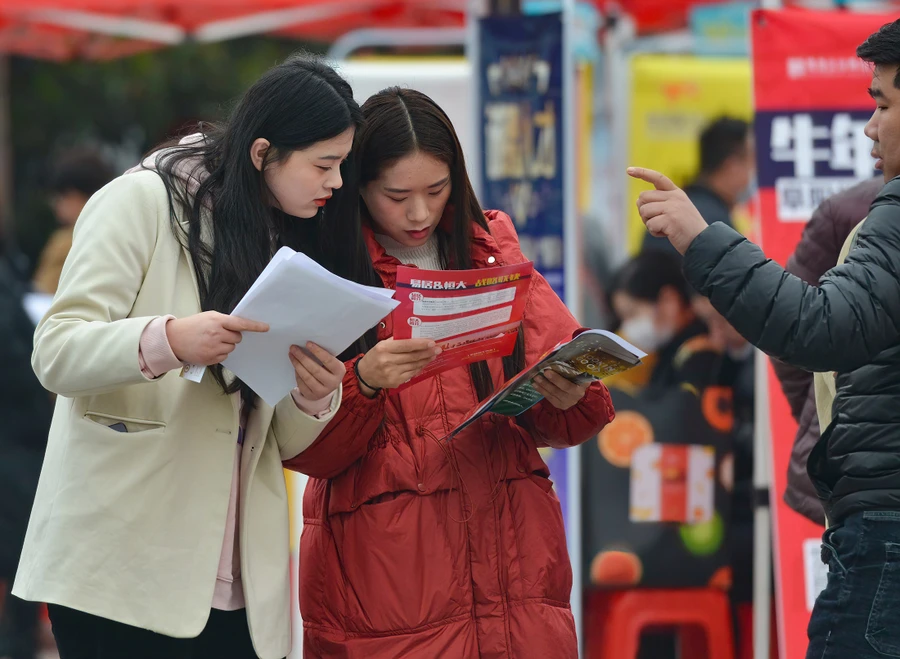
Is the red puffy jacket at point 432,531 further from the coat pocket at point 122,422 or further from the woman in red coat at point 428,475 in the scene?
the coat pocket at point 122,422

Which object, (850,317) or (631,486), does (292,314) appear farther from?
(631,486)

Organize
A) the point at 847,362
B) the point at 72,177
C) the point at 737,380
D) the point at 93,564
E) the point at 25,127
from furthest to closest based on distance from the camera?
1. the point at 25,127
2. the point at 72,177
3. the point at 737,380
4. the point at 93,564
5. the point at 847,362

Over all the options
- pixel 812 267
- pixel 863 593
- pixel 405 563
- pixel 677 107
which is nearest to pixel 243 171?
pixel 405 563

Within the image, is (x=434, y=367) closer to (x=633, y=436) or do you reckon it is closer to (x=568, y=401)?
(x=568, y=401)

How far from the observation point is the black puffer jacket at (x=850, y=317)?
2.15m

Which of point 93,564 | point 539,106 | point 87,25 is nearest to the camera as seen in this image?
point 93,564

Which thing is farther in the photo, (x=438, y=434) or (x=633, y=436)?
(x=633, y=436)

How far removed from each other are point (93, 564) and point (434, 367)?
0.74 meters

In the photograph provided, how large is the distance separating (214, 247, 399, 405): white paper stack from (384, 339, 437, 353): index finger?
0.30 ft

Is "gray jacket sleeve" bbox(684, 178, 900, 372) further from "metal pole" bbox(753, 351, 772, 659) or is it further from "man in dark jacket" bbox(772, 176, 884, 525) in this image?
"metal pole" bbox(753, 351, 772, 659)

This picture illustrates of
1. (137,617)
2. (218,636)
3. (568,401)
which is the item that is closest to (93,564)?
(137,617)

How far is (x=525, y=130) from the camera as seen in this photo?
446 cm

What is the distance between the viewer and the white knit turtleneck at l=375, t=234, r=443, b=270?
2838 millimetres

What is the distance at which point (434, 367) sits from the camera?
2568mm
